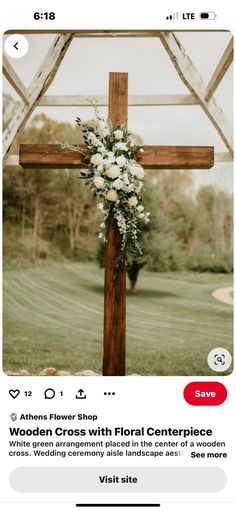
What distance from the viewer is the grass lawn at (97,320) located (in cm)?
535

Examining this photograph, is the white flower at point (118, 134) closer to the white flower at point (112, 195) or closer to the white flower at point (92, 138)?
the white flower at point (92, 138)

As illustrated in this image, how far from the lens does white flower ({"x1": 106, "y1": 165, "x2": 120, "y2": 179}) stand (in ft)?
7.07

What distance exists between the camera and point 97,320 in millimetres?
7715

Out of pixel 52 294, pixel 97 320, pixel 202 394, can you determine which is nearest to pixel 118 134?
pixel 202 394

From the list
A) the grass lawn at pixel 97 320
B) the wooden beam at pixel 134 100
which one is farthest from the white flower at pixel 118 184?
the grass lawn at pixel 97 320

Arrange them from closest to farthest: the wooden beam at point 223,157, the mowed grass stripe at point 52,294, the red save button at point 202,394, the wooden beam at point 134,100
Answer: the red save button at point 202,394
the wooden beam at point 223,157
the wooden beam at point 134,100
the mowed grass stripe at point 52,294

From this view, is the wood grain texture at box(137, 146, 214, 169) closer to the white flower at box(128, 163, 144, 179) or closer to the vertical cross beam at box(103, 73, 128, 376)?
the white flower at box(128, 163, 144, 179)

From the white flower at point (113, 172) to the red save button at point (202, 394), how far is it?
1.01 m

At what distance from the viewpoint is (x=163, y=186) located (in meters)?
10.2

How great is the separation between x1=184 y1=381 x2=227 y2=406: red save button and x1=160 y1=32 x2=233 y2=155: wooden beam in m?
1.59

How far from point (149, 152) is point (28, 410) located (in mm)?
1348
